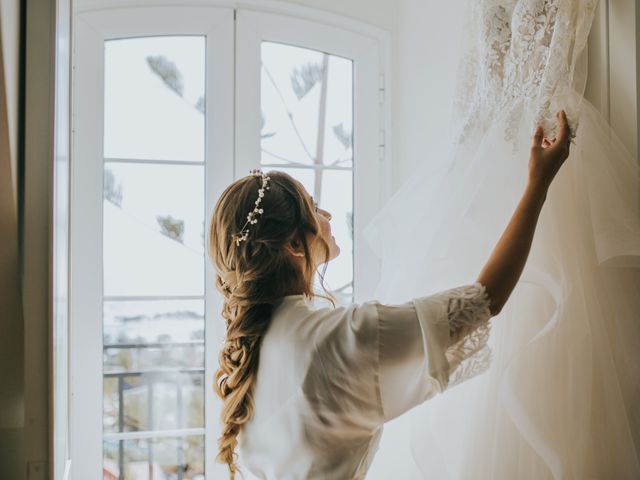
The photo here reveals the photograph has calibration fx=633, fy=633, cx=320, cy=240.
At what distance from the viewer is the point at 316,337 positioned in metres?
1.13

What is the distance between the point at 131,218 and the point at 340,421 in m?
1.27

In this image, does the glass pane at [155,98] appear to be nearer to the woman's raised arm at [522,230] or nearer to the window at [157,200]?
the window at [157,200]

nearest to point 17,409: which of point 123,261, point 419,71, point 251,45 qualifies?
point 123,261

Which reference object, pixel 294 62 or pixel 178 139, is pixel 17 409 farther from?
pixel 294 62

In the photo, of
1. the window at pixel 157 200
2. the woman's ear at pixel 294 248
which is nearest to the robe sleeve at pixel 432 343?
the woman's ear at pixel 294 248

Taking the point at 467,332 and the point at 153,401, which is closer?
the point at 467,332

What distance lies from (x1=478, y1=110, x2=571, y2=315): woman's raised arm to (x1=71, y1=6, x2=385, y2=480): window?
130cm

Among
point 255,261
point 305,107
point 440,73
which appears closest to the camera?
point 255,261

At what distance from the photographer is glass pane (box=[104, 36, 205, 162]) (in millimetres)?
2137

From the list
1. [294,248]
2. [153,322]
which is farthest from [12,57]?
[153,322]

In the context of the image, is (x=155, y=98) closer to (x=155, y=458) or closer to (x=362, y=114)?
(x=362, y=114)

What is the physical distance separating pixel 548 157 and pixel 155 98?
150 centimetres

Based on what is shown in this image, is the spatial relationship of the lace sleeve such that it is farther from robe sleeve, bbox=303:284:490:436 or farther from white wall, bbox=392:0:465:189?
white wall, bbox=392:0:465:189

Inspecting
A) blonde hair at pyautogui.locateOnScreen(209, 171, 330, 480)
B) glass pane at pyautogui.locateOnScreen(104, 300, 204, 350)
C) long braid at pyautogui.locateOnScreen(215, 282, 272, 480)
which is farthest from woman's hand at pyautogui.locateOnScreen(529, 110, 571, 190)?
glass pane at pyautogui.locateOnScreen(104, 300, 204, 350)
